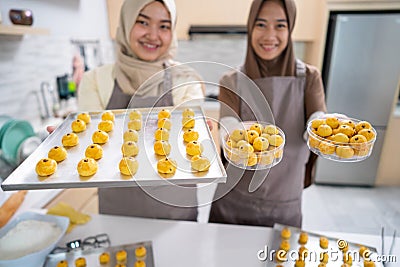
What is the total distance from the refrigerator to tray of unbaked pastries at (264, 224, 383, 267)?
160 cm

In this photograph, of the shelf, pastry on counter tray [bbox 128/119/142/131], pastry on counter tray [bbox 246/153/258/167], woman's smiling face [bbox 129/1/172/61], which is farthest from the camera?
the shelf

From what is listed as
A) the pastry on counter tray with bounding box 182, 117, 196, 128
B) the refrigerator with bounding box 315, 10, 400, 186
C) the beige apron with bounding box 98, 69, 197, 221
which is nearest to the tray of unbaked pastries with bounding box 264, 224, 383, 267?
the beige apron with bounding box 98, 69, 197, 221

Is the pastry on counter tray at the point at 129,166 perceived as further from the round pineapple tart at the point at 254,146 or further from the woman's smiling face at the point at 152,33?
the woman's smiling face at the point at 152,33

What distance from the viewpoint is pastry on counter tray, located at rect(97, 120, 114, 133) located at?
0.66 metres

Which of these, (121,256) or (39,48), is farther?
(39,48)

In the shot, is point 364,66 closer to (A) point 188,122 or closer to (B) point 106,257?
(A) point 188,122

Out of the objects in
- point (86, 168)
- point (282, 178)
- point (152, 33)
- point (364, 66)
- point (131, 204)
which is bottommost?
point (131, 204)

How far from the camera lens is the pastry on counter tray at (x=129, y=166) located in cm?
50

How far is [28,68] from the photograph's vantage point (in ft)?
4.86

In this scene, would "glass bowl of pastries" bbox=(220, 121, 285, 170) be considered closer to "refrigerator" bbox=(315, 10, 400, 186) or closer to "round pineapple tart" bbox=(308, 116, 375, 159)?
"round pineapple tart" bbox=(308, 116, 375, 159)

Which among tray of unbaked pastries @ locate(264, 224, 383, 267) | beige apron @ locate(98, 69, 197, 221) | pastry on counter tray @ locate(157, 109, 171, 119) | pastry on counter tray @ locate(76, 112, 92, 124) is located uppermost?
pastry on counter tray @ locate(157, 109, 171, 119)

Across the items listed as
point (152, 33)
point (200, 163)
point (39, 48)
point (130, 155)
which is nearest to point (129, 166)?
point (130, 155)

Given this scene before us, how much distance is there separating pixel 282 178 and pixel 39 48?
60.4 inches

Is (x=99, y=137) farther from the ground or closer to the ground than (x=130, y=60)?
closer to the ground
